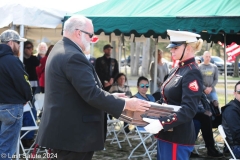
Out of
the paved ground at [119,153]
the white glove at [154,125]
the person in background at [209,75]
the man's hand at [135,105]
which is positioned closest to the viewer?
the man's hand at [135,105]

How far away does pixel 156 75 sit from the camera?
10.2 m

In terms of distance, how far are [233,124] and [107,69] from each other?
4.91 meters

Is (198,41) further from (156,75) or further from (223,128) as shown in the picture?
(156,75)

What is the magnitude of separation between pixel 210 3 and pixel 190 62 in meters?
2.84

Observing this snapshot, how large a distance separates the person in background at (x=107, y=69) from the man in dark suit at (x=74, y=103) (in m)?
6.53

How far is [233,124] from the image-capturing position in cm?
588

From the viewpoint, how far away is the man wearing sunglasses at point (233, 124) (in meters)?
5.82

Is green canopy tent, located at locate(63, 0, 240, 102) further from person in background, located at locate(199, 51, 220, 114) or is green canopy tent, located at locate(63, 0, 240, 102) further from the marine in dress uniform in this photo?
person in background, located at locate(199, 51, 220, 114)

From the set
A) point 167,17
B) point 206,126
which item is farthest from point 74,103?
point 206,126

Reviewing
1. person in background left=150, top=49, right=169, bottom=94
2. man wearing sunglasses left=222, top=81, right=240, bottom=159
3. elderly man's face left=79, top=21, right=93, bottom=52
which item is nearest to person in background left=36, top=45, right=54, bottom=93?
person in background left=150, top=49, right=169, bottom=94

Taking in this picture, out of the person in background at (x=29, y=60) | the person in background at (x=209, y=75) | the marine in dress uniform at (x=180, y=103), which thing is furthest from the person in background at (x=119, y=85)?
the marine in dress uniform at (x=180, y=103)

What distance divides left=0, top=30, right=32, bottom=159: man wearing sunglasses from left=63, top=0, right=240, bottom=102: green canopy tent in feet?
5.13

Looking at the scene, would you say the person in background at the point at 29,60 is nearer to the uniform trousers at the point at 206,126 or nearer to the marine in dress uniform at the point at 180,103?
the uniform trousers at the point at 206,126

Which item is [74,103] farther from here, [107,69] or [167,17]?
[107,69]
